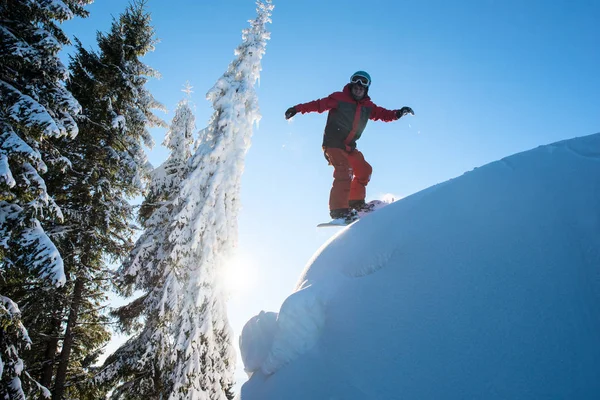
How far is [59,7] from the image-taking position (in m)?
6.96

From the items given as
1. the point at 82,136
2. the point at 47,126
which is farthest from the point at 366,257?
the point at 82,136

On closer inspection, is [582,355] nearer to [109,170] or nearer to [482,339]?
[482,339]

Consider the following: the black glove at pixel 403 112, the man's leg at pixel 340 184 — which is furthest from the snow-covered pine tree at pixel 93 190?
the black glove at pixel 403 112

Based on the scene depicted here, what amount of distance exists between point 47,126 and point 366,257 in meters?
6.20

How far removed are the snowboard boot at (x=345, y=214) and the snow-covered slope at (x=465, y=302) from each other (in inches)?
98.2

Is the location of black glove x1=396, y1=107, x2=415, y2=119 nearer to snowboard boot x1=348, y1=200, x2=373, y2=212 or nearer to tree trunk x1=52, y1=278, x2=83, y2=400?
snowboard boot x1=348, y1=200, x2=373, y2=212

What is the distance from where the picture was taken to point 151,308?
25.1 feet

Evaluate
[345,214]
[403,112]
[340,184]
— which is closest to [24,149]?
[340,184]

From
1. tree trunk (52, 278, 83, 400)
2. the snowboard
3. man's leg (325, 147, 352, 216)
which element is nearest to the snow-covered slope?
the snowboard

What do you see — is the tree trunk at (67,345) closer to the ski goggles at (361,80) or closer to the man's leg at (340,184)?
the man's leg at (340,184)

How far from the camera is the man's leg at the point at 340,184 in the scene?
229 inches

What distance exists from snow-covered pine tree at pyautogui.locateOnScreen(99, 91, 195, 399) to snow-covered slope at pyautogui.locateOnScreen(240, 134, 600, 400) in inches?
200

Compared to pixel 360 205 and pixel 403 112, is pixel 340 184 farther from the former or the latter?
pixel 403 112

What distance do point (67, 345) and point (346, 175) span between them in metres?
8.25
